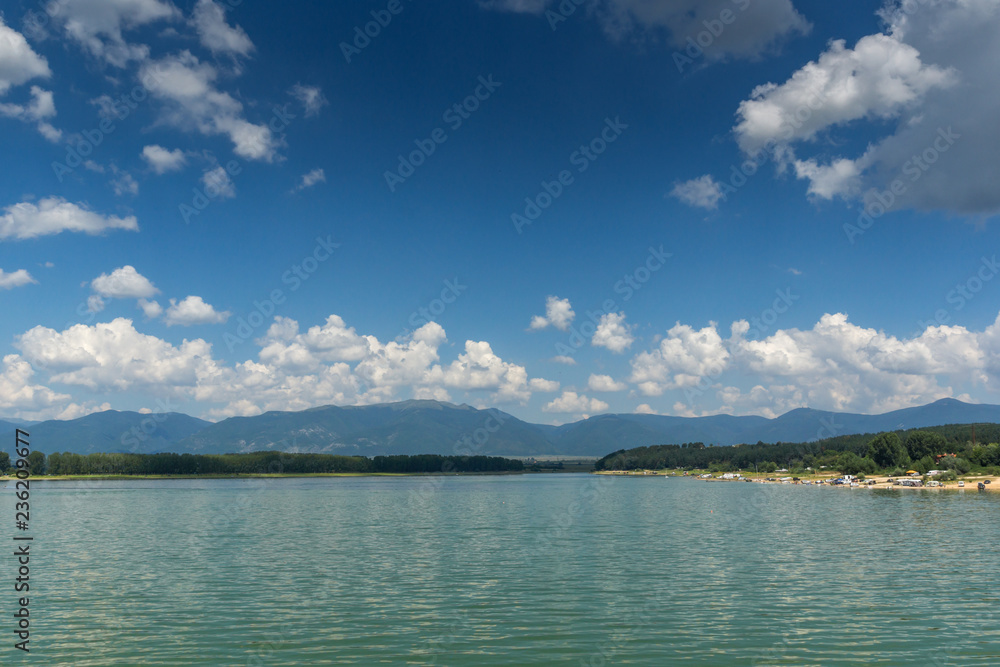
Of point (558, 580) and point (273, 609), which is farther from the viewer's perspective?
point (558, 580)

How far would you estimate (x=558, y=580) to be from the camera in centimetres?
4662

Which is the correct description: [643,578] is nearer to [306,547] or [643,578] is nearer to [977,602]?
[977,602]

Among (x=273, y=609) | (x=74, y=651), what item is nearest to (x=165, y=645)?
(x=74, y=651)

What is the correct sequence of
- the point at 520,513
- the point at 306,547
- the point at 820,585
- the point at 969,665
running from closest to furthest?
the point at 969,665 < the point at 820,585 < the point at 306,547 < the point at 520,513

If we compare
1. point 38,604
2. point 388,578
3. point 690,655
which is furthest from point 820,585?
point 38,604

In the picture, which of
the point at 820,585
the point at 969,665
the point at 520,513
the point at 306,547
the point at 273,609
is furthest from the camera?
the point at 520,513

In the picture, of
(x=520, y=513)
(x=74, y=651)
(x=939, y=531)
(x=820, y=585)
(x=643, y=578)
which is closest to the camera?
(x=74, y=651)

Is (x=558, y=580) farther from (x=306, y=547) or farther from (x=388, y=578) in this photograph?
(x=306, y=547)

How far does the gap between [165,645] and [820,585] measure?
4164 centimetres

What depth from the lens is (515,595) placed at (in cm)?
4172

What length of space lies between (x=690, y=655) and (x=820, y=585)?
68.2 feet

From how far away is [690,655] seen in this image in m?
→ 29.1

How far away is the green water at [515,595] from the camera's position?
30.1 metres

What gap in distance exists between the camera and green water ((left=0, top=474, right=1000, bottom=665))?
3012 centimetres
